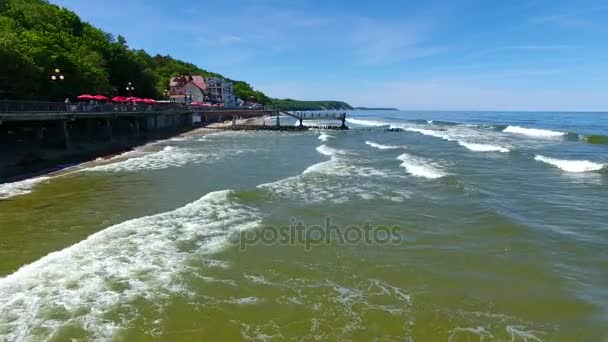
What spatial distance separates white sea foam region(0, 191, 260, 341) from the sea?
5cm

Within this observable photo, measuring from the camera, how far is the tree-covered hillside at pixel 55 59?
3441 cm

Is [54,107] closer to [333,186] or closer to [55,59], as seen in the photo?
[55,59]

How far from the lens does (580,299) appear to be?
9328mm

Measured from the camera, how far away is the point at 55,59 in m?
43.4

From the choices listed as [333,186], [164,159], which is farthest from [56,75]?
[333,186]

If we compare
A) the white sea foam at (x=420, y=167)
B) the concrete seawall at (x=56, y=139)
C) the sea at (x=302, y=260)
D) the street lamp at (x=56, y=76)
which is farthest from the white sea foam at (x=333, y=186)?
the street lamp at (x=56, y=76)

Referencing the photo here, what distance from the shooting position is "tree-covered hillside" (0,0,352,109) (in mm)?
34406

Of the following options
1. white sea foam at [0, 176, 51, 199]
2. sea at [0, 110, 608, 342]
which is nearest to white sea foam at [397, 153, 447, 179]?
sea at [0, 110, 608, 342]

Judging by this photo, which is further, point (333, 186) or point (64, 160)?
point (64, 160)

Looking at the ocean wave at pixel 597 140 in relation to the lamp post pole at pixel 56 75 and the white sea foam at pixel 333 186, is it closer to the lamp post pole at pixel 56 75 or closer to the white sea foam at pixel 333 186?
the white sea foam at pixel 333 186
